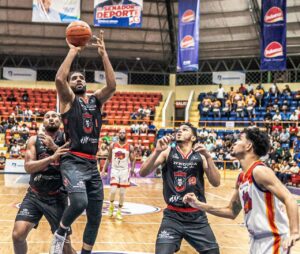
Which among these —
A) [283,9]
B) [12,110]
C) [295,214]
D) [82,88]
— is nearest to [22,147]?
[12,110]

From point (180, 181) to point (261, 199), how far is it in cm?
148

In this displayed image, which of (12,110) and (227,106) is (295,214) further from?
(12,110)

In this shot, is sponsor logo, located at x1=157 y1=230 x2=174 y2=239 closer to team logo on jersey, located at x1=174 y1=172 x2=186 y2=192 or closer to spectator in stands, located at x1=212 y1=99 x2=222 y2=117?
team logo on jersey, located at x1=174 y1=172 x2=186 y2=192

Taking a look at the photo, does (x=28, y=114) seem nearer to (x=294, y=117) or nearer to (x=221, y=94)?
(x=221, y=94)

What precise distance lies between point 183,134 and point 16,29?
88.1 feet

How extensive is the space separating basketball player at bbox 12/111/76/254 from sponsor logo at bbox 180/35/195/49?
16.7 metres

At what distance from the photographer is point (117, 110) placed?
1206 inches

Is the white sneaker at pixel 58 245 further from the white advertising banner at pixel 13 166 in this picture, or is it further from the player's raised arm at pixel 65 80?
the white advertising banner at pixel 13 166

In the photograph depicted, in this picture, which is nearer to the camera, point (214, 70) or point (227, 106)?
point (227, 106)

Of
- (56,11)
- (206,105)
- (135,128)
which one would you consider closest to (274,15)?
(206,105)

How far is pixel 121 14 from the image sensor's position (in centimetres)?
2164

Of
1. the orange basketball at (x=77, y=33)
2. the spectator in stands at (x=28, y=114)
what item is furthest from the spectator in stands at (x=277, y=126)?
the orange basketball at (x=77, y=33)

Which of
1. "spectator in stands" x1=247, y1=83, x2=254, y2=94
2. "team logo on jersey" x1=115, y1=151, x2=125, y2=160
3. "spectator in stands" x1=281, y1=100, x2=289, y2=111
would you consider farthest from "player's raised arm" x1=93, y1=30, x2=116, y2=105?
"spectator in stands" x1=247, y1=83, x2=254, y2=94

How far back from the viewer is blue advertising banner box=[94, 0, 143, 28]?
21609 millimetres
